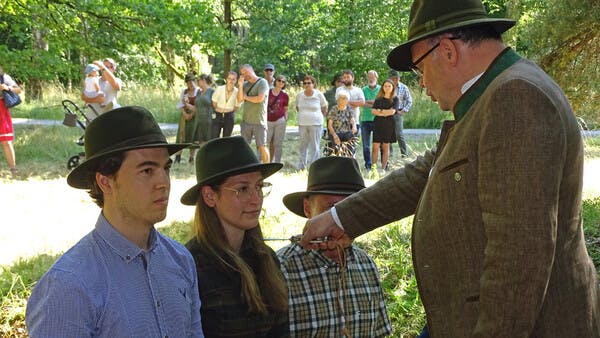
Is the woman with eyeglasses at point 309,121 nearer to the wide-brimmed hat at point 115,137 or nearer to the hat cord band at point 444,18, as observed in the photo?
the wide-brimmed hat at point 115,137

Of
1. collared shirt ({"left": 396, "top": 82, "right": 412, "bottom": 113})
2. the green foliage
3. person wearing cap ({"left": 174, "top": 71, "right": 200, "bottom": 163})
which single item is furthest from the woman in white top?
the green foliage

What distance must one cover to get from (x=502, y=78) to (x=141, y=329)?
1425 millimetres

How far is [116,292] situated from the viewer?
7.55 ft

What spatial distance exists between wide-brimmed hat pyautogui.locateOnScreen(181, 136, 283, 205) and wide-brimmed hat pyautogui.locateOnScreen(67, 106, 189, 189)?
613mm

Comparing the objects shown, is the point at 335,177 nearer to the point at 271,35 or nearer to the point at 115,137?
the point at 115,137

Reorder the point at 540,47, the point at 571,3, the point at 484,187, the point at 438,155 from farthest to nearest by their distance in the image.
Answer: the point at 540,47 < the point at 571,3 < the point at 438,155 < the point at 484,187

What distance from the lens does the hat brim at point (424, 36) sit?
2240 millimetres

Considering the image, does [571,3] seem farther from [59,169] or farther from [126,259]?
[59,169]

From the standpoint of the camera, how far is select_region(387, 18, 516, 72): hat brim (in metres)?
2.24

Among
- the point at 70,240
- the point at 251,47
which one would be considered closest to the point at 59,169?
the point at 70,240

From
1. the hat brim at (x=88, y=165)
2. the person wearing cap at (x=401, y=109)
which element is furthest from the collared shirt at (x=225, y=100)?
the hat brim at (x=88, y=165)

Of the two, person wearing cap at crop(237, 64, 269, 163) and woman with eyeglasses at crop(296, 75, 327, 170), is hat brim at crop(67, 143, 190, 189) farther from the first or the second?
woman with eyeglasses at crop(296, 75, 327, 170)

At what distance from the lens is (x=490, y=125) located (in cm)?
208

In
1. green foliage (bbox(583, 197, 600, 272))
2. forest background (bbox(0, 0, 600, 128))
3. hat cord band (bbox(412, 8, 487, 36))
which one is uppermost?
forest background (bbox(0, 0, 600, 128))
